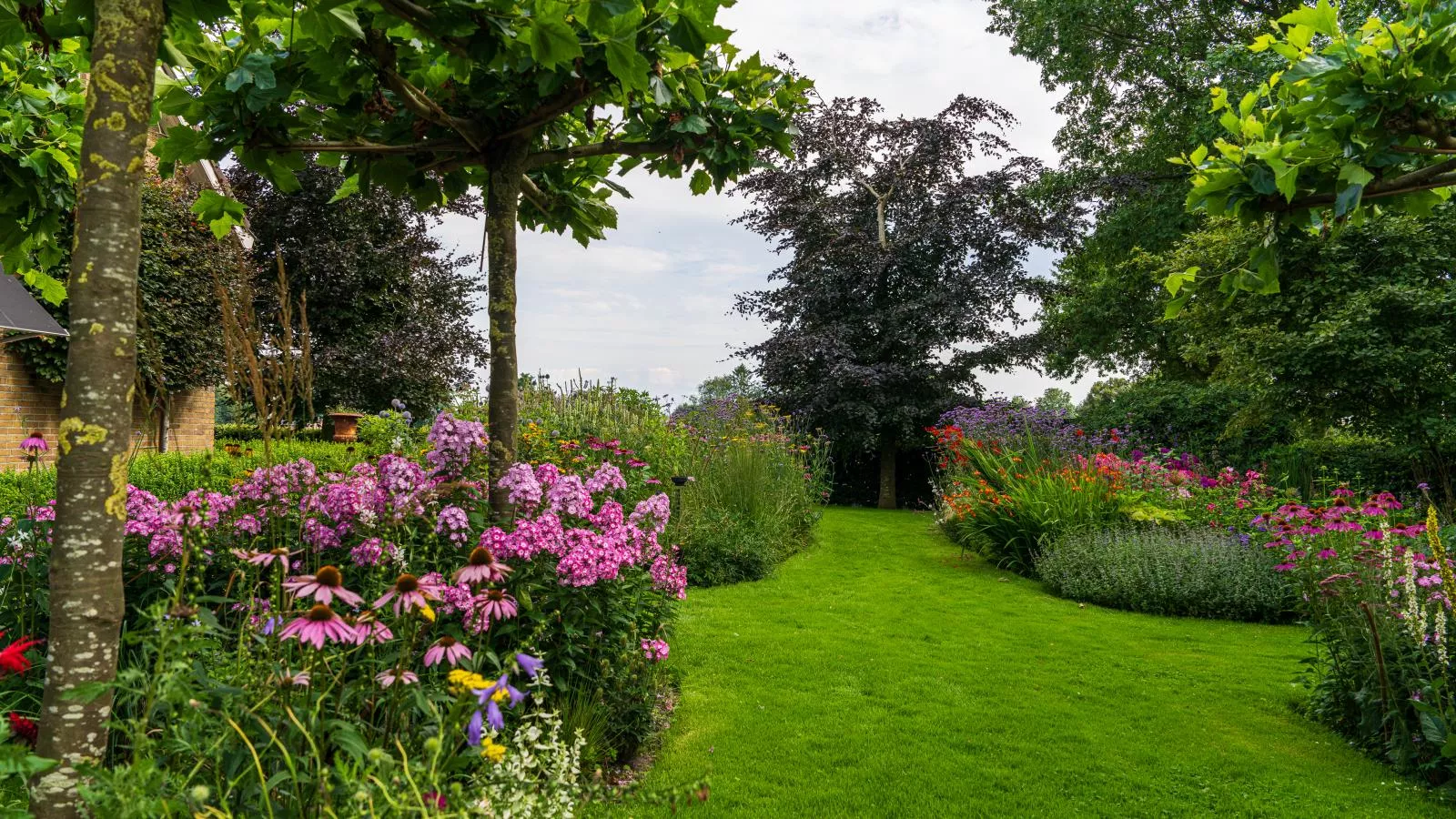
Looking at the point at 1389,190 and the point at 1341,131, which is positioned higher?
the point at 1341,131

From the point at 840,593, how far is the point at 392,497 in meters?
4.79

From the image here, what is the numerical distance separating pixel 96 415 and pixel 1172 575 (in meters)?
7.32

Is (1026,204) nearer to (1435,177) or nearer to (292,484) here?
(1435,177)

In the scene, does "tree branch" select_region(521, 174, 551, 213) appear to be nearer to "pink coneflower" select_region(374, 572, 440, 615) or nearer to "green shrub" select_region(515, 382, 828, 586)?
"pink coneflower" select_region(374, 572, 440, 615)

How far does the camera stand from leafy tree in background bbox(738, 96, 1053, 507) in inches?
609

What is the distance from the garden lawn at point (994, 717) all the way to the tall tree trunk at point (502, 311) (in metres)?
1.46

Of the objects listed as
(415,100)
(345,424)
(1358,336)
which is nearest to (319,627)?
(415,100)

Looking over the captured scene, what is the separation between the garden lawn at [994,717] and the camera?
3.23 metres

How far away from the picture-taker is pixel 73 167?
3338 mm

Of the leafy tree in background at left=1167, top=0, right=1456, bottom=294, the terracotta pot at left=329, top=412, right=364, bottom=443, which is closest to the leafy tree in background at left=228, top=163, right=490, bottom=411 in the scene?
the terracotta pot at left=329, top=412, right=364, bottom=443

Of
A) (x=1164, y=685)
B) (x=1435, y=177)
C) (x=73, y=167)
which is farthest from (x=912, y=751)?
(x=73, y=167)

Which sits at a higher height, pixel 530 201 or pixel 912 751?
pixel 530 201

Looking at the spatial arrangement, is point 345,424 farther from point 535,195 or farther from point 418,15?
point 418,15

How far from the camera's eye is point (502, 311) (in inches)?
128
